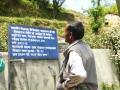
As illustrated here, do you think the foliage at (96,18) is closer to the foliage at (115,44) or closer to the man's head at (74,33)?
the foliage at (115,44)

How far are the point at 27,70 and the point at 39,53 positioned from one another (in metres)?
0.55

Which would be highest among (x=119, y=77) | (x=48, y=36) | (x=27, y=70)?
(x=48, y=36)

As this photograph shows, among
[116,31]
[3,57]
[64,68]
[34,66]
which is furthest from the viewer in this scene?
[116,31]

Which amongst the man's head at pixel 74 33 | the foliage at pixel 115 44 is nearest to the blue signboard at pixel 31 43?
the foliage at pixel 115 44

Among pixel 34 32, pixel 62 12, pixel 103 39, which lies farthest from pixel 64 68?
pixel 62 12

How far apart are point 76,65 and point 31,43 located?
4837 mm

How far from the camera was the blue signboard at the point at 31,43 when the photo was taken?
348 inches

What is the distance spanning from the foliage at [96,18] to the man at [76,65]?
19661 millimetres

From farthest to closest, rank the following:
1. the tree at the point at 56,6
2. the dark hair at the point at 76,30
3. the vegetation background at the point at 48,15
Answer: the tree at the point at 56,6 → the vegetation background at the point at 48,15 → the dark hair at the point at 76,30

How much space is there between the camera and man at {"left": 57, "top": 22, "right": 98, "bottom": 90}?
4.56 meters

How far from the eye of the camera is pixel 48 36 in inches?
388

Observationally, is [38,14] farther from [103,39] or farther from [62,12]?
[103,39]

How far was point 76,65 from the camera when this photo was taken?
4.56 m

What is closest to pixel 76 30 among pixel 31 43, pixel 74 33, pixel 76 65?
pixel 74 33
